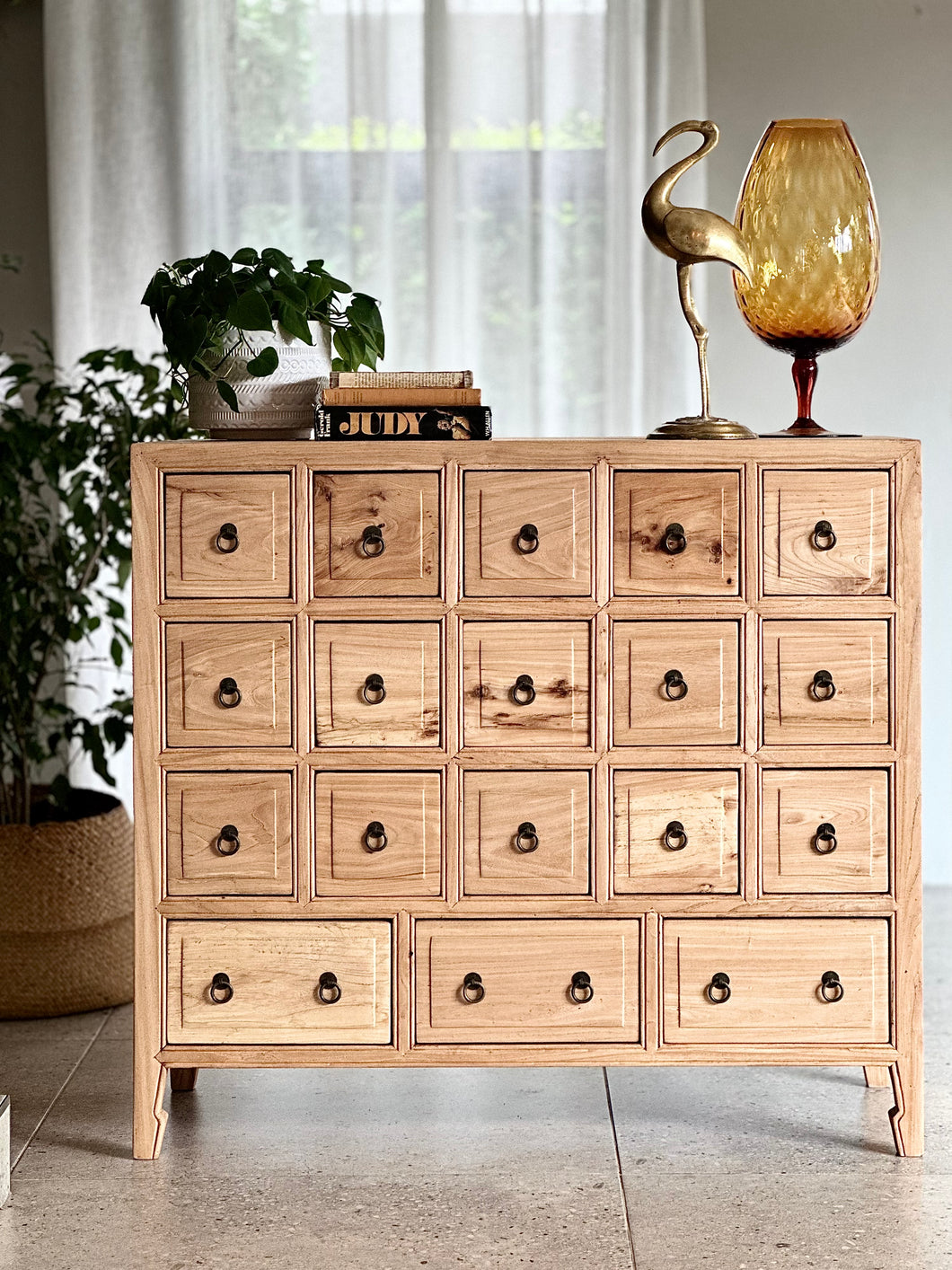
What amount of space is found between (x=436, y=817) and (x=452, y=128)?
166cm

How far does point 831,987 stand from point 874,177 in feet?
6.05

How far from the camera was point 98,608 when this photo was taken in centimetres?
298

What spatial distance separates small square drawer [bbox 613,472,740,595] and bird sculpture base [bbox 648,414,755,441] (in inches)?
2.0

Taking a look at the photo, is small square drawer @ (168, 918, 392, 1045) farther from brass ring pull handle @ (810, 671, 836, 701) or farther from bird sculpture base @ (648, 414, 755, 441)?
bird sculpture base @ (648, 414, 755, 441)

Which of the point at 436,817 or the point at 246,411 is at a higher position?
the point at 246,411

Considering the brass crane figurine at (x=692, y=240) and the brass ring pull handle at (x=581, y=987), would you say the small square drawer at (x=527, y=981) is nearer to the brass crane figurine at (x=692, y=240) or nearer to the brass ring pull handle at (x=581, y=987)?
the brass ring pull handle at (x=581, y=987)

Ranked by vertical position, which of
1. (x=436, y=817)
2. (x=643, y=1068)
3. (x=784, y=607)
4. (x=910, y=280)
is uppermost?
(x=910, y=280)

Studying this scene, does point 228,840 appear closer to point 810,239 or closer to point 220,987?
point 220,987

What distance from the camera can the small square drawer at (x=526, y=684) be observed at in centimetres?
183

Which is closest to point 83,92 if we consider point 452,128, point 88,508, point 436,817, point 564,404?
point 452,128

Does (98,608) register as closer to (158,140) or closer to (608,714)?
(158,140)

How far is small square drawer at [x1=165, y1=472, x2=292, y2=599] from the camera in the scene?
1814mm

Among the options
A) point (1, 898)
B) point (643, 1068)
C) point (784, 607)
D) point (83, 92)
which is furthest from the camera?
point (83, 92)

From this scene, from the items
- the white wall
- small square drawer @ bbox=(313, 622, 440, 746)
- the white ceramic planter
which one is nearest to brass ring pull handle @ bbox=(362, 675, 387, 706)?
small square drawer @ bbox=(313, 622, 440, 746)
